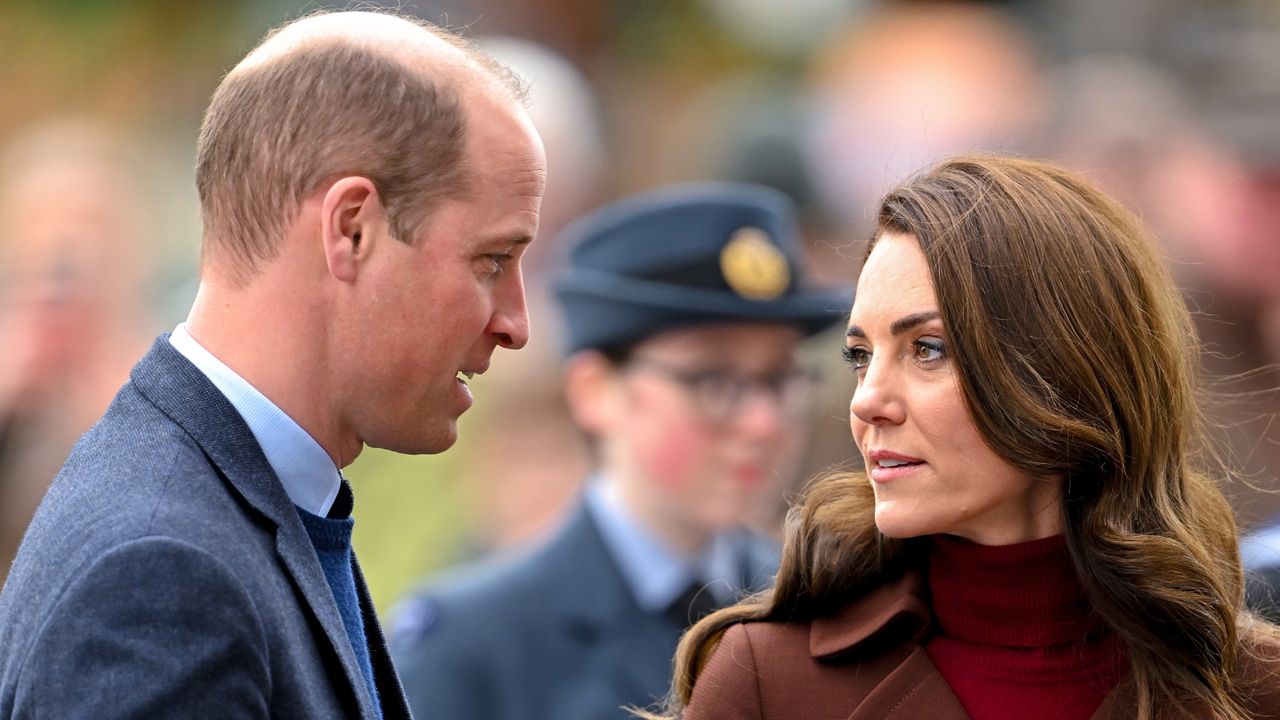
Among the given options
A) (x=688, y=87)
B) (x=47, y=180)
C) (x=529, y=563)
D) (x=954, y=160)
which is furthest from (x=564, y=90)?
(x=954, y=160)

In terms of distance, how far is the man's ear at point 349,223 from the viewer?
2.76 meters

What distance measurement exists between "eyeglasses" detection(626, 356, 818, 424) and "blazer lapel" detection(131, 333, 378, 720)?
2846 mm

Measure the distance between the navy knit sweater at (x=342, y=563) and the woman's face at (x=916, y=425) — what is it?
916 millimetres

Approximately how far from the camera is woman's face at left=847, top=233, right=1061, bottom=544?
3094mm

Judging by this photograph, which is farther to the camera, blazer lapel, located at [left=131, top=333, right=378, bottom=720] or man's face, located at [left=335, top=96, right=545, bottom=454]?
man's face, located at [left=335, top=96, right=545, bottom=454]

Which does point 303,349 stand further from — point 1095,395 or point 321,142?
point 1095,395


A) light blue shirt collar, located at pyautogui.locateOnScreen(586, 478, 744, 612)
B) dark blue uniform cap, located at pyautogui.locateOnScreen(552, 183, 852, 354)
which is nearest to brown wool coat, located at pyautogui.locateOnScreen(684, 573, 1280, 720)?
light blue shirt collar, located at pyautogui.locateOnScreen(586, 478, 744, 612)

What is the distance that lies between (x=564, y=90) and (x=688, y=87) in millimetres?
1787

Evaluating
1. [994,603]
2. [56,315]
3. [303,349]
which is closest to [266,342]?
[303,349]

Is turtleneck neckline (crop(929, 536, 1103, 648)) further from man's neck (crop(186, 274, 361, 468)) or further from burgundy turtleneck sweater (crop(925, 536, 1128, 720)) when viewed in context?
man's neck (crop(186, 274, 361, 468))

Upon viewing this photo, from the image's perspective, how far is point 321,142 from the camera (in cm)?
279

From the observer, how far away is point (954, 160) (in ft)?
11.1

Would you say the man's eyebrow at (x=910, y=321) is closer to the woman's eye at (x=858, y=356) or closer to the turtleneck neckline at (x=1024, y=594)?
the woman's eye at (x=858, y=356)

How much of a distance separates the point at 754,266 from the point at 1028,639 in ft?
8.72
